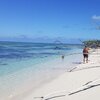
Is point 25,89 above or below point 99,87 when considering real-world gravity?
below

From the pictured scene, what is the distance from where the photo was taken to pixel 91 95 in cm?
739

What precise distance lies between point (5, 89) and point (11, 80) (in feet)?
7.84

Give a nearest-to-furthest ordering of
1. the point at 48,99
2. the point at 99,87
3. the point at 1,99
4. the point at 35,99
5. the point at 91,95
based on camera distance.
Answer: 1. the point at 91,95
2. the point at 99,87
3. the point at 48,99
4. the point at 35,99
5. the point at 1,99

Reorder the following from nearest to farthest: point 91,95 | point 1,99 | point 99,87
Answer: point 91,95 → point 99,87 → point 1,99

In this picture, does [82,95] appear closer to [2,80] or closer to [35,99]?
[35,99]

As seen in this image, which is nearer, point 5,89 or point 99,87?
point 99,87

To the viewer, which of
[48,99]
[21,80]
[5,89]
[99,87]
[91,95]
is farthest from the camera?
[21,80]

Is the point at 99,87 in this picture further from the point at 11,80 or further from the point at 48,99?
the point at 11,80

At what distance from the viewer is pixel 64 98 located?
27.1 ft

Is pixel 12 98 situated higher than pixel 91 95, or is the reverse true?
pixel 91 95

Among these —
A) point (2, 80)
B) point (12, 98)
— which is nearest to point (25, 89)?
point (12, 98)

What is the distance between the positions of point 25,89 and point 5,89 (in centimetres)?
92

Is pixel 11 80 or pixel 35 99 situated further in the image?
pixel 11 80

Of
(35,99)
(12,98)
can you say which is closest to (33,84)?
(12,98)
